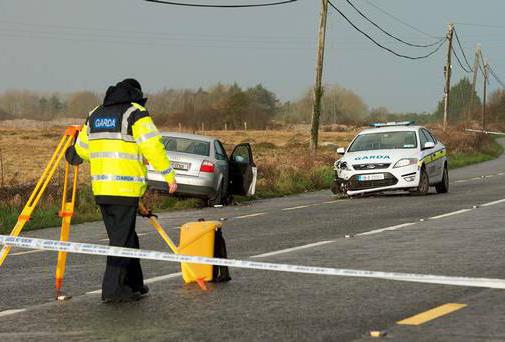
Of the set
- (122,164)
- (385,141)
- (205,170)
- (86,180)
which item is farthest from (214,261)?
(86,180)

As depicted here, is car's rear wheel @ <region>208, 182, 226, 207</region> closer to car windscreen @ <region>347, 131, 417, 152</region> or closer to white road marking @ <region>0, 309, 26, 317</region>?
car windscreen @ <region>347, 131, 417, 152</region>

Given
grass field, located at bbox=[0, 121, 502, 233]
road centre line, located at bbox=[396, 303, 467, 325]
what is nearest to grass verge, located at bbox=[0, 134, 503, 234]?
grass field, located at bbox=[0, 121, 502, 233]

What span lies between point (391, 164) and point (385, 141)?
1479 millimetres

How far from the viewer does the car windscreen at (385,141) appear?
22531 millimetres

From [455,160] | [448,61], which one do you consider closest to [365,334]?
[455,160]

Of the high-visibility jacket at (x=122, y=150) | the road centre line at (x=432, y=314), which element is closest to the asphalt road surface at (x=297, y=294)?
the road centre line at (x=432, y=314)

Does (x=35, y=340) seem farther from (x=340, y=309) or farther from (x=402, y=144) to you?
(x=402, y=144)

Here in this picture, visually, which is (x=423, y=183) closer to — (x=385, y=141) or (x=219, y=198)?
(x=385, y=141)

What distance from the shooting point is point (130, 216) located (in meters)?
8.23

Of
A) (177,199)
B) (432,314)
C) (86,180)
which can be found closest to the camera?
(432,314)

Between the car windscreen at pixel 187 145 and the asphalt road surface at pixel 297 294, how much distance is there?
18.5 ft

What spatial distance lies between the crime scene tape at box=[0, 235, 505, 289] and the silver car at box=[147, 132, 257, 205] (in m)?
11.6

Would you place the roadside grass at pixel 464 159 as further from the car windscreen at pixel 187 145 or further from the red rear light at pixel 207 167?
the red rear light at pixel 207 167

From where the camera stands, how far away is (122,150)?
8180 mm
